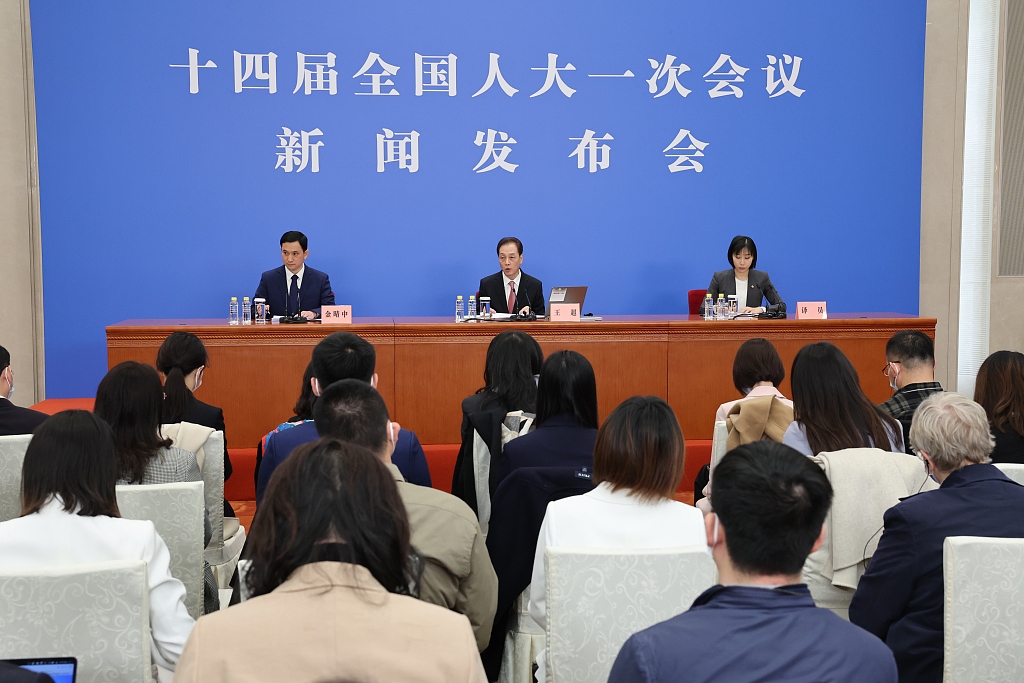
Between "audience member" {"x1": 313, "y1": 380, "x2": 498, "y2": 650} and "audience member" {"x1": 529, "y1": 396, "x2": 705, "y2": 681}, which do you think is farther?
"audience member" {"x1": 529, "y1": 396, "x2": 705, "y2": 681}

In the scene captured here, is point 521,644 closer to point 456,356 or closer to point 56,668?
point 56,668

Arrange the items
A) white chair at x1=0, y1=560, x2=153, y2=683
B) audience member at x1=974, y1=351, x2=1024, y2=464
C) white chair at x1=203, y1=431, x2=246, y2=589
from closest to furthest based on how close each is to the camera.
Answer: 1. white chair at x1=0, y1=560, x2=153, y2=683
2. audience member at x1=974, y1=351, x2=1024, y2=464
3. white chair at x1=203, y1=431, x2=246, y2=589

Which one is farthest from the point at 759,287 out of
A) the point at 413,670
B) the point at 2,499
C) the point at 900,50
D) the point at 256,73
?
the point at 413,670

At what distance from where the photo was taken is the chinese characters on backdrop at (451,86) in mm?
6340

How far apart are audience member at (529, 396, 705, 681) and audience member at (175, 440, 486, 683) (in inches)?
31.0

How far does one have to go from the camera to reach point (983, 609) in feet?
5.85

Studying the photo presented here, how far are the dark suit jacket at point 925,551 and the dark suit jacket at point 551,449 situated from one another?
33.8 inches

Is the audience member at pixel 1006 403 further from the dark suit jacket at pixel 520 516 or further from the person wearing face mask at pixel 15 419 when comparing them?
the person wearing face mask at pixel 15 419

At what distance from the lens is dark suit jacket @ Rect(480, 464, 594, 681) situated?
7.66 ft

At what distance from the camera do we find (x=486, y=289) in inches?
236

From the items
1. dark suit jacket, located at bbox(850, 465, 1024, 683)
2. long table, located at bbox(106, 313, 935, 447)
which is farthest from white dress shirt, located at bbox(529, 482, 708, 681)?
long table, located at bbox(106, 313, 935, 447)

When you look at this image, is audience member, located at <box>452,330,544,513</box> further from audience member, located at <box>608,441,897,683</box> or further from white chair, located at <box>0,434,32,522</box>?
audience member, located at <box>608,441,897,683</box>

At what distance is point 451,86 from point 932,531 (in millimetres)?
5303

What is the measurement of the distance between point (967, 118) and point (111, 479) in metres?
6.96
